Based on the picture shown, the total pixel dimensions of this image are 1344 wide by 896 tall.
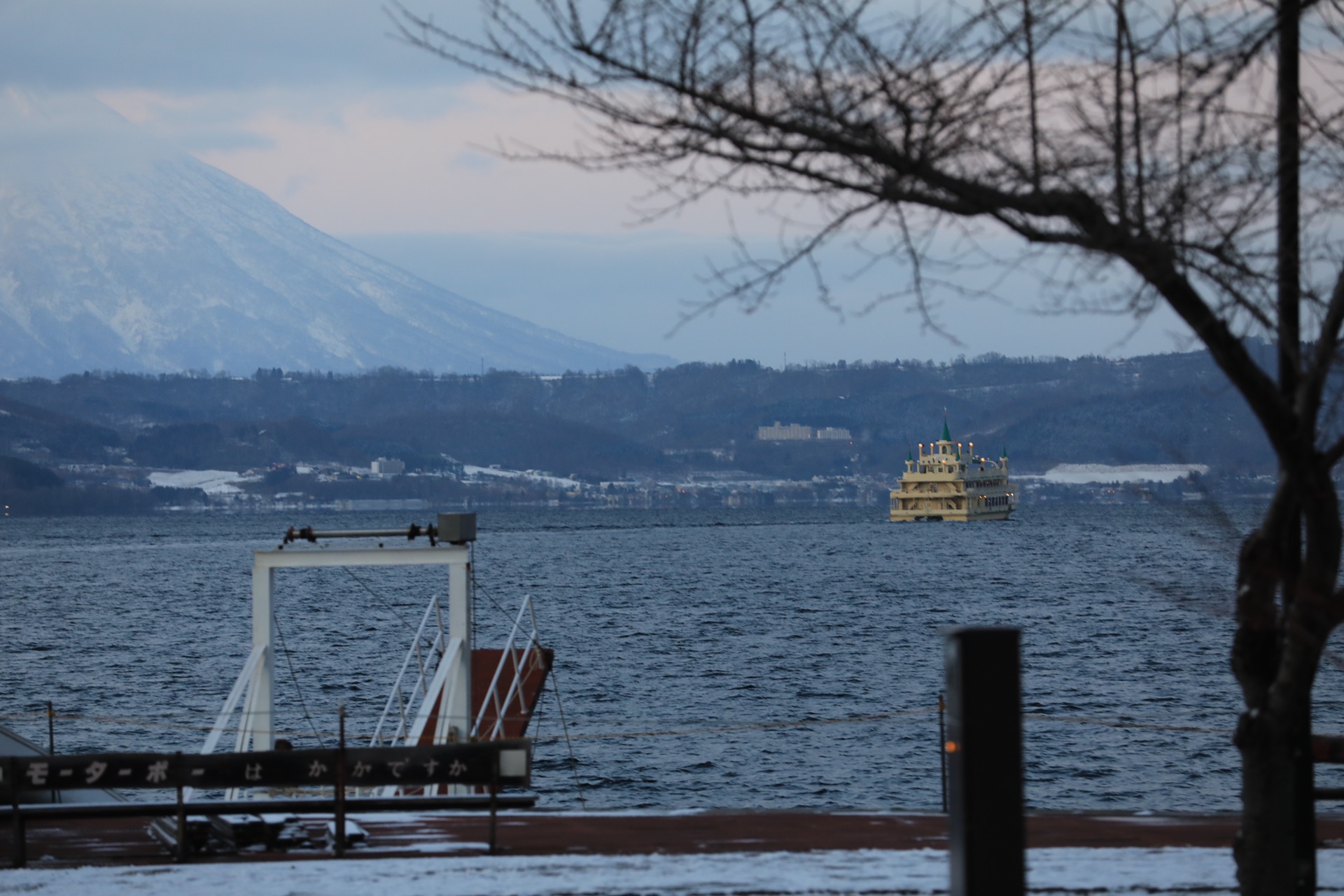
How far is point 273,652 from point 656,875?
6.52 metres

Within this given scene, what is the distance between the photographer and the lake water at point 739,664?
24.0 meters

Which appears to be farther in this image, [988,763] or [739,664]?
[739,664]

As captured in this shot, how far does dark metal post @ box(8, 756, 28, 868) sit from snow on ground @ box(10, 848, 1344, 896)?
1.38ft

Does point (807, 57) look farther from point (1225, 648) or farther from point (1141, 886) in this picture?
point (1225, 648)

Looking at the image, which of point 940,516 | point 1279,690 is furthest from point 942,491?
point 1279,690

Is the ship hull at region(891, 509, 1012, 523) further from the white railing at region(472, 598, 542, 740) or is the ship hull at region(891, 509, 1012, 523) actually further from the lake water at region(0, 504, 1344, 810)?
the white railing at region(472, 598, 542, 740)

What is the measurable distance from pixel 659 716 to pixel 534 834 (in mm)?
22710

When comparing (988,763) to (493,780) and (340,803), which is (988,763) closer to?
(493,780)

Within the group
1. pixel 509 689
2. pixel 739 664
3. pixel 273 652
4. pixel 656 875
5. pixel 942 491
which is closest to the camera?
pixel 656 875

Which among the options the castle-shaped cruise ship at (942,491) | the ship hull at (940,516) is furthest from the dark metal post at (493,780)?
the ship hull at (940,516)

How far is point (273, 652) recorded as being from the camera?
14031mm

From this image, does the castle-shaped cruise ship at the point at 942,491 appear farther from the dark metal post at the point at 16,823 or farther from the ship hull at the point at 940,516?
the dark metal post at the point at 16,823

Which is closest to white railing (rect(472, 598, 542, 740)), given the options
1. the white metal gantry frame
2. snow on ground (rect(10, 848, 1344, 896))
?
the white metal gantry frame

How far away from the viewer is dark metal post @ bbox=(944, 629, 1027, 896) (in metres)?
4.77
